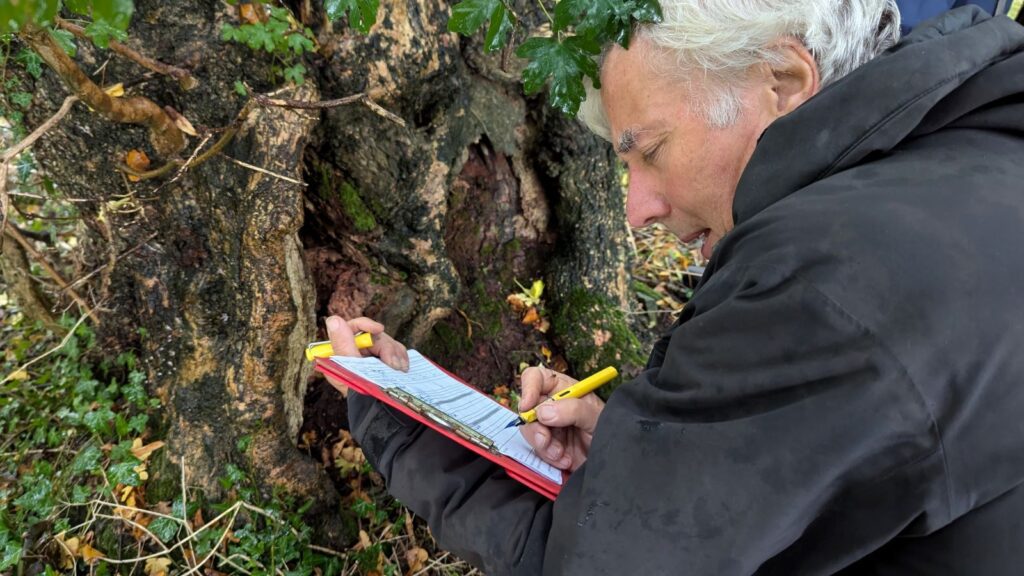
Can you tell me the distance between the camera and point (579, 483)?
1.25 metres

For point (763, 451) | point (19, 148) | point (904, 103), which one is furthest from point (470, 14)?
point (19, 148)

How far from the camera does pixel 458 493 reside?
5.19ft

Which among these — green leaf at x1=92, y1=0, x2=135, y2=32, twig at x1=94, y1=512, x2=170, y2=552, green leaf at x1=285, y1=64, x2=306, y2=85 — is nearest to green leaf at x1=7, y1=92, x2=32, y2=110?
green leaf at x1=285, y1=64, x2=306, y2=85

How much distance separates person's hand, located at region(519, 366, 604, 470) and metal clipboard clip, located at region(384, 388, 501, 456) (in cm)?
25

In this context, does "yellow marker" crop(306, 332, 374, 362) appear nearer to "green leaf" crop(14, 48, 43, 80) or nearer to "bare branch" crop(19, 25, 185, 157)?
"bare branch" crop(19, 25, 185, 157)

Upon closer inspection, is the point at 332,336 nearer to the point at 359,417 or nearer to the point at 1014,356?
the point at 359,417

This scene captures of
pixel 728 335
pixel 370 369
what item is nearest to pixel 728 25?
pixel 728 335

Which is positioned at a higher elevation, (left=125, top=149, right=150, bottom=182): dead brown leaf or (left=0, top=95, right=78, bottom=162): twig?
(left=0, top=95, right=78, bottom=162): twig

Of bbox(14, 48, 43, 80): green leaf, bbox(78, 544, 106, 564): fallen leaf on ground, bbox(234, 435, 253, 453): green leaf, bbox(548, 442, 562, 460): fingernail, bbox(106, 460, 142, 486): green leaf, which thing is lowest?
bbox(78, 544, 106, 564): fallen leaf on ground

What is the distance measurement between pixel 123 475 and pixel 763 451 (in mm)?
2472

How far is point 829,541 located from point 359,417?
1236 mm

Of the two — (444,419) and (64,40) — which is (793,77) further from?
(64,40)

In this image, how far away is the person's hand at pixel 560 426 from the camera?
1747mm

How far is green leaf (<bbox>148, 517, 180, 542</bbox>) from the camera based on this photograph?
2.34 metres
